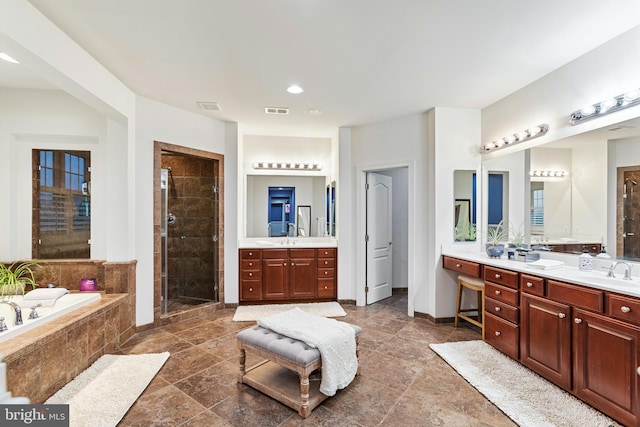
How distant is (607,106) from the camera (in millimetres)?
2391

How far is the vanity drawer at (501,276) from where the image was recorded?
2750mm

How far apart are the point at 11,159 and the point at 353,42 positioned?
391 cm

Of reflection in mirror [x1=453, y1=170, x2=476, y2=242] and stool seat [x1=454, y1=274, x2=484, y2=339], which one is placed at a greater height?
reflection in mirror [x1=453, y1=170, x2=476, y2=242]

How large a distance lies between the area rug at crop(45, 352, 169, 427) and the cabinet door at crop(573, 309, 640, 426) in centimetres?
318

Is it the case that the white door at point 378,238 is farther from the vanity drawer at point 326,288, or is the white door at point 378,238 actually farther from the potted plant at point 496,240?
the potted plant at point 496,240

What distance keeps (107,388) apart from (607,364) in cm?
355

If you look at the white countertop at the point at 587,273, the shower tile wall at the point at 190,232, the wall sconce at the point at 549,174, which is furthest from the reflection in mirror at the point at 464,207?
the shower tile wall at the point at 190,232

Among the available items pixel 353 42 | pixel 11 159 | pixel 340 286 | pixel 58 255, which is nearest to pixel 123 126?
pixel 11 159

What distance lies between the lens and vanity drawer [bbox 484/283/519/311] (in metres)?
2.74

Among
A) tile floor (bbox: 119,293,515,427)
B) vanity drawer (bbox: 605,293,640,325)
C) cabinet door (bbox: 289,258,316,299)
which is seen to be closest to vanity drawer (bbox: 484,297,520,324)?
tile floor (bbox: 119,293,515,427)

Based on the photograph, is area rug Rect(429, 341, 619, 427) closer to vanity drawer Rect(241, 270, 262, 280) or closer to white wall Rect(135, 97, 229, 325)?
vanity drawer Rect(241, 270, 262, 280)

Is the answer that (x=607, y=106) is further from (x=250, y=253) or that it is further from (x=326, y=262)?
(x=250, y=253)

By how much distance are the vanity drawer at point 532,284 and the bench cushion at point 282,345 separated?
1.88m

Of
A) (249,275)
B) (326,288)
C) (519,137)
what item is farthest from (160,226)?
(519,137)
